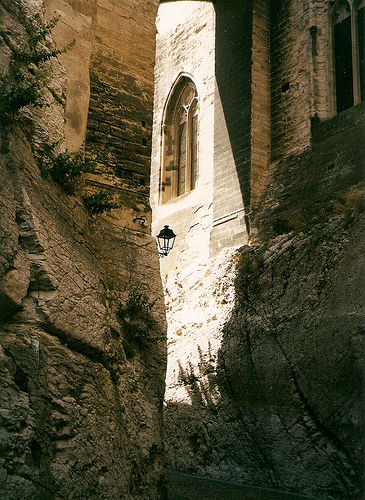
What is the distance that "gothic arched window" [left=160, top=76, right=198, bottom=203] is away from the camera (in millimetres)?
13570

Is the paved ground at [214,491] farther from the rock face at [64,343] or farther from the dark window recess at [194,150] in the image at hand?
the dark window recess at [194,150]

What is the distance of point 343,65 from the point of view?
10703 millimetres

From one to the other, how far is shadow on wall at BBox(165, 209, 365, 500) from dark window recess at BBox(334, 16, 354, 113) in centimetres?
278

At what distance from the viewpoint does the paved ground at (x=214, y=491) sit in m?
7.53

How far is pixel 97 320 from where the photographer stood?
18.6 feet

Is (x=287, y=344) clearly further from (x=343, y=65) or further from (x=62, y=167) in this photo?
(x=343, y=65)

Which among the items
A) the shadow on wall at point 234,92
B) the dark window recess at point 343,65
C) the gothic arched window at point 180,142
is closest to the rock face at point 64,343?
the shadow on wall at point 234,92

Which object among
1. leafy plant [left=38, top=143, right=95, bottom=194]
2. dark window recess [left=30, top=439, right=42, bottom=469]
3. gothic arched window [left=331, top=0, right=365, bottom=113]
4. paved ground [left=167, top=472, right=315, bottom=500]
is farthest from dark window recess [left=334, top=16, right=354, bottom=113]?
dark window recess [left=30, top=439, right=42, bottom=469]

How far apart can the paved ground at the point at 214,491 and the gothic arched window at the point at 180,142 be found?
6.54m

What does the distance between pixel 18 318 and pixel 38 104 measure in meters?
2.01

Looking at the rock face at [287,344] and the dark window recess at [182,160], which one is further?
the dark window recess at [182,160]

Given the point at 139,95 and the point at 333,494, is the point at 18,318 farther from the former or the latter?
the point at 333,494

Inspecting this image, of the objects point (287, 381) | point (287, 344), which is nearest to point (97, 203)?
point (287, 344)

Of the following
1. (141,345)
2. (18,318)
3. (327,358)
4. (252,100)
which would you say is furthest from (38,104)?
(252,100)
